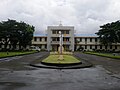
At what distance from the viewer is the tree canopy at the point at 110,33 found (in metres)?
69.0

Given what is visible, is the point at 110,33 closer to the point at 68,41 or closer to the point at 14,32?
the point at 68,41

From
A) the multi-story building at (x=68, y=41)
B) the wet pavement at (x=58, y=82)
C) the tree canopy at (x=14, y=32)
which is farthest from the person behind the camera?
the multi-story building at (x=68, y=41)

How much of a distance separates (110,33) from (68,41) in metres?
16.2

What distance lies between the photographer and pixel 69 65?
64.6ft

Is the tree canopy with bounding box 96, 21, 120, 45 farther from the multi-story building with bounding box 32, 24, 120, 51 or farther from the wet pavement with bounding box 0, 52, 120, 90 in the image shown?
the wet pavement with bounding box 0, 52, 120, 90

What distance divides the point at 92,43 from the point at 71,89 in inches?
3057

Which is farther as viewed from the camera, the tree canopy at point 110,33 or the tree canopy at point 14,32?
the tree canopy at point 110,33

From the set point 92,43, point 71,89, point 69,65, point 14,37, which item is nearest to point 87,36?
point 92,43

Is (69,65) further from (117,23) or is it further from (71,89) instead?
(117,23)

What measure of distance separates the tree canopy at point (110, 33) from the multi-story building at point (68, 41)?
8.12 meters

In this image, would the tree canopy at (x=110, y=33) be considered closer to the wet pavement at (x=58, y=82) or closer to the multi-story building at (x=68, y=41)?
the multi-story building at (x=68, y=41)

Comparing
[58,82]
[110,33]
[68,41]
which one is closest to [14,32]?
[68,41]

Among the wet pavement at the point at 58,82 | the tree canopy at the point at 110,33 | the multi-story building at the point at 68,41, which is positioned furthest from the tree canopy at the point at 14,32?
the wet pavement at the point at 58,82

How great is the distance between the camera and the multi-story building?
266 ft
